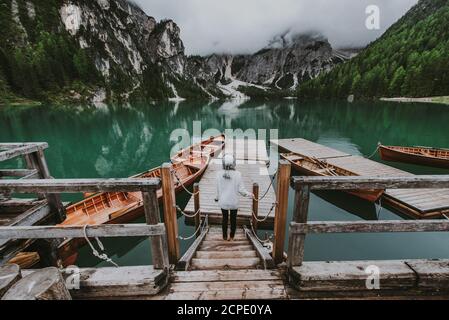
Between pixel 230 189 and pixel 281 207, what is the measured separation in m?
1.84

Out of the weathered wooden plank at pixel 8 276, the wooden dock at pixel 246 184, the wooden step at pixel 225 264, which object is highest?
the weathered wooden plank at pixel 8 276

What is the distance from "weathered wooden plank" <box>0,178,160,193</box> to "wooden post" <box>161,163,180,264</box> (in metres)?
0.63

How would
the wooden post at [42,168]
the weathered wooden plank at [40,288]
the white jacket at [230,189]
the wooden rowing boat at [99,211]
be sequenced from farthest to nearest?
the wooden rowing boat at [99,211] < the white jacket at [230,189] < the wooden post at [42,168] < the weathered wooden plank at [40,288]

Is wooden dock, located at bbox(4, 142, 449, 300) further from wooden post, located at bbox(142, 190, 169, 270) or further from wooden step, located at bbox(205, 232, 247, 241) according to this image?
wooden step, located at bbox(205, 232, 247, 241)

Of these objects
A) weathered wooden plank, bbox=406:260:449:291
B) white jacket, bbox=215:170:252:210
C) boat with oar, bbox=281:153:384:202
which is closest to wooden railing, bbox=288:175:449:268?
weathered wooden plank, bbox=406:260:449:291

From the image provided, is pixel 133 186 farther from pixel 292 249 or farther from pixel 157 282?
pixel 292 249

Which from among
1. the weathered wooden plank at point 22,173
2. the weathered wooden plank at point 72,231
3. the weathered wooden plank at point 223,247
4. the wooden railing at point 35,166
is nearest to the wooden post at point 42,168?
the wooden railing at point 35,166

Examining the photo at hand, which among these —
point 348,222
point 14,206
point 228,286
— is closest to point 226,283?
point 228,286

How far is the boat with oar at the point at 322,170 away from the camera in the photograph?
11.8 metres

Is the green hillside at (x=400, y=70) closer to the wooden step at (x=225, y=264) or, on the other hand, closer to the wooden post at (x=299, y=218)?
the wooden step at (x=225, y=264)

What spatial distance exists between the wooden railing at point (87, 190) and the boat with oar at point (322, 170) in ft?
38.3

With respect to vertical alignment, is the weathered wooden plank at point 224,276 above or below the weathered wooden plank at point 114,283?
below

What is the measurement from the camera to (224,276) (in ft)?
12.7
